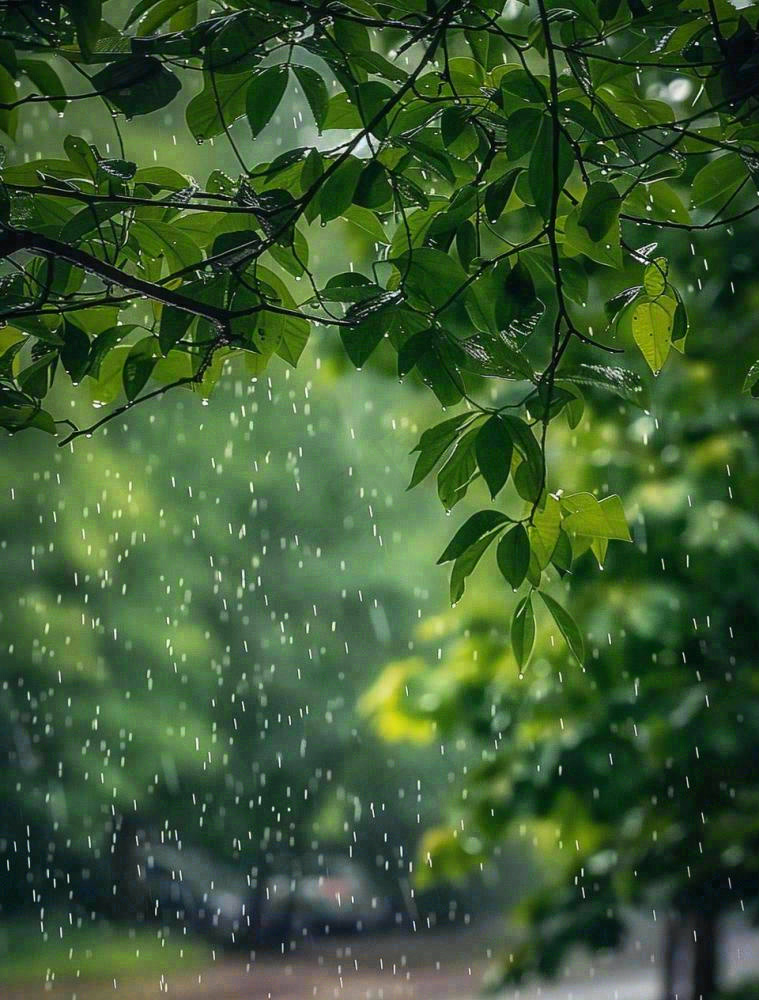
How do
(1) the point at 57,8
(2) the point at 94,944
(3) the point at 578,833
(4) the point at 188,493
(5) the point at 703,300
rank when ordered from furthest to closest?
(4) the point at 188,493
(2) the point at 94,944
(3) the point at 578,833
(5) the point at 703,300
(1) the point at 57,8

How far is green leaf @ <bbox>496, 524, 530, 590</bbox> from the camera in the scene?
0.34m

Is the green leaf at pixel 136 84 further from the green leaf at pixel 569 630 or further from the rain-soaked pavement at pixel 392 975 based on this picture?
the rain-soaked pavement at pixel 392 975

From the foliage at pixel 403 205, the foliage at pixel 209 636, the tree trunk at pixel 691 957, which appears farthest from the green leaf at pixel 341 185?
the foliage at pixel 209 636

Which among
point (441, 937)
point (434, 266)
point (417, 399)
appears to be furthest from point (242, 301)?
point (441, 937)

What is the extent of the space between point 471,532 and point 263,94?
160mm

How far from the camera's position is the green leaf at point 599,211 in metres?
0.34

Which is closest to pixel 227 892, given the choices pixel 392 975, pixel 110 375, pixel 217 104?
pixel 392 975

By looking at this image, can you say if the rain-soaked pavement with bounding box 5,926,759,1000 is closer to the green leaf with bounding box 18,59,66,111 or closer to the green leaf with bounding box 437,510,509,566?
the green leaf with bounding box 437,510,509,566

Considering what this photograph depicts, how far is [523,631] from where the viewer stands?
0.35 m

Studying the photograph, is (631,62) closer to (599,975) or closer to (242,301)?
(242,301)

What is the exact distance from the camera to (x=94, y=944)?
6.95 feet

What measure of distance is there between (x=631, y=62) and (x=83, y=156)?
0.21 metres

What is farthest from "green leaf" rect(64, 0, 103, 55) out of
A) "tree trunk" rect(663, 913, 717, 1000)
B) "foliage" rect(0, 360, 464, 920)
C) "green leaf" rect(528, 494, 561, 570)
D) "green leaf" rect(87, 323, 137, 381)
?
"foliage" rect(0, 360, 464, 920)

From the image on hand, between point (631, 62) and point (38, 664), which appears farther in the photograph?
point (38, 664)
